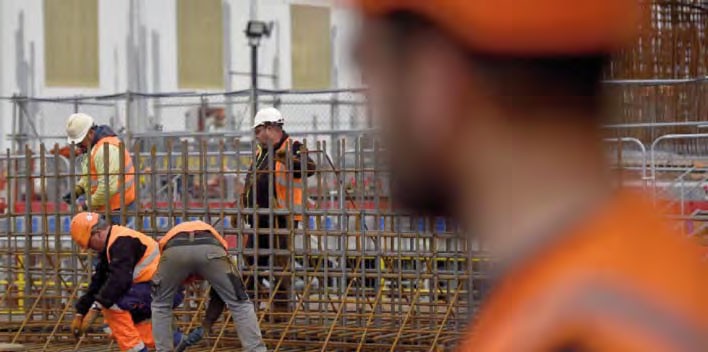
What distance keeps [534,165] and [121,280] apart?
9.35 metres

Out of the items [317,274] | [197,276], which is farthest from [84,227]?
[317,274]

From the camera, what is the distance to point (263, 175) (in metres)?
12.0

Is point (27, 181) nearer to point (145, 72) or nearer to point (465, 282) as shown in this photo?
point (465, 282)

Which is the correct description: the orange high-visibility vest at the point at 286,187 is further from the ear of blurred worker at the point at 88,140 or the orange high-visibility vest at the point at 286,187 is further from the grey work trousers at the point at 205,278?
the ear of blurred worker at the point at 88,140

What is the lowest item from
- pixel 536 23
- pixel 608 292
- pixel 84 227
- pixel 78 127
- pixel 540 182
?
pixel 84 227

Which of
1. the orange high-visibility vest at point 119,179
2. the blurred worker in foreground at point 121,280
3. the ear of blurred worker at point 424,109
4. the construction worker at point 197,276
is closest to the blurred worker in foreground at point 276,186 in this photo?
the orange high-visibility vest at point 119,179

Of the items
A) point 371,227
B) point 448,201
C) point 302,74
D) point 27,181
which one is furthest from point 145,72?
point 448,201

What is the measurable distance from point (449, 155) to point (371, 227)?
1016cm

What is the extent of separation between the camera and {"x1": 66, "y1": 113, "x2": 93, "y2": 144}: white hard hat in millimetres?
12461

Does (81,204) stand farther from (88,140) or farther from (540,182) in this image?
(540,182)

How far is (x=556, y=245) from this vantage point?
1438 millimetres

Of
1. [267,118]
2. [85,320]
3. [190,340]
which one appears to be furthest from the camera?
[267,118]

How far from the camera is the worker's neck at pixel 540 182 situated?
1.43m

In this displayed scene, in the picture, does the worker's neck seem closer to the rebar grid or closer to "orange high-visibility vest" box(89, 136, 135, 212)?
the rebar grid
